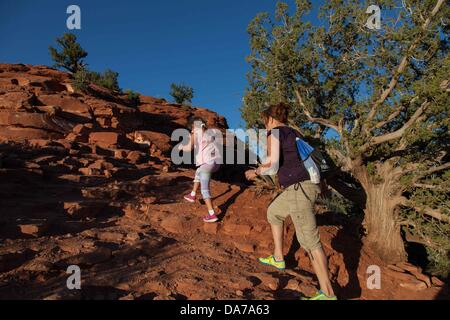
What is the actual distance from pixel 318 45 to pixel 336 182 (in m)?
3.77

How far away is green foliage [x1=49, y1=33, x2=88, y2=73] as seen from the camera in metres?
26.4

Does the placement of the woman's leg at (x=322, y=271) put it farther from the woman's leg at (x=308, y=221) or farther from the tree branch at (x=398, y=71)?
the tree branch at (x=398, y=71)

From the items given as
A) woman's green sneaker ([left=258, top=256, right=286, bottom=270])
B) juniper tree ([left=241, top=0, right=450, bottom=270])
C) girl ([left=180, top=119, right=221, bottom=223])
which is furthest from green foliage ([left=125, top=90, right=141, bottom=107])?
woman's green sneaker ([left=258, top=256, right=286, bottom=270])

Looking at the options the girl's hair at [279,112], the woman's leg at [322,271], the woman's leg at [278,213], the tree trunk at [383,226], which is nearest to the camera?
the woman's leg at [322,271]

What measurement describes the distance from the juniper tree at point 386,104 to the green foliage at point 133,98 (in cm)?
1588

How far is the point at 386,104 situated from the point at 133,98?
19.6 meters

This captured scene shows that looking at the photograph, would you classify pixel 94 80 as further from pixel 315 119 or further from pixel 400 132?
pixel 400 132

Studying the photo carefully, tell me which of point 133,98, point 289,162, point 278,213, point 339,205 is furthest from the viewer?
point 133,98

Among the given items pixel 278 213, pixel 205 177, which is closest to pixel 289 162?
pixel 278 213

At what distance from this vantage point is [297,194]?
3.82 m

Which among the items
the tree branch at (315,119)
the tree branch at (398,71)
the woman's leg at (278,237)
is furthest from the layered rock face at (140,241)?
the tree branch at (398,71)

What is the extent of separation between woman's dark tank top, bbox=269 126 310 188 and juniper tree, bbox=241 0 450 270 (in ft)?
12.3

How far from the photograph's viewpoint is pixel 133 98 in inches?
941

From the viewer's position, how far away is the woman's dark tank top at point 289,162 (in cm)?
381
